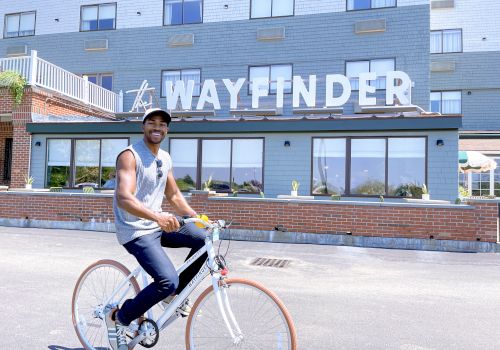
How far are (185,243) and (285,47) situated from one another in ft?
54.9

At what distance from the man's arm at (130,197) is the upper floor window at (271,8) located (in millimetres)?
17476

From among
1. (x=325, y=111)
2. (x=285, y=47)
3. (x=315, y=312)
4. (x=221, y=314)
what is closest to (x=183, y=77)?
(x=285, y=47)

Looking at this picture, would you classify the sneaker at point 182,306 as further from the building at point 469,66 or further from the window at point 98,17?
the building at point 469,66

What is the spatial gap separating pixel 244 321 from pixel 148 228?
1.05 m

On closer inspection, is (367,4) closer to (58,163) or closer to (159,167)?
(58,163)

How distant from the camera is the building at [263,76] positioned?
13.3 meters

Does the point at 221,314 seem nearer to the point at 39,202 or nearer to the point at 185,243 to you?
the point at 185,243

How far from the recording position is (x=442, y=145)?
12570 mm

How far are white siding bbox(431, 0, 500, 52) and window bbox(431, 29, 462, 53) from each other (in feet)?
0.75

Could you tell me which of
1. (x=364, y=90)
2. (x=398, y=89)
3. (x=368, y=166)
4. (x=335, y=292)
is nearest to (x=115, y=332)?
(x=335, y=292)

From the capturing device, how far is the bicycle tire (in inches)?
146

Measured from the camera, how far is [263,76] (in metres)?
18.8

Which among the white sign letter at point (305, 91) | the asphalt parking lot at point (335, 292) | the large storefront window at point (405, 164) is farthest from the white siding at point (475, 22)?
the asphalt parking lot at point (335, 292)

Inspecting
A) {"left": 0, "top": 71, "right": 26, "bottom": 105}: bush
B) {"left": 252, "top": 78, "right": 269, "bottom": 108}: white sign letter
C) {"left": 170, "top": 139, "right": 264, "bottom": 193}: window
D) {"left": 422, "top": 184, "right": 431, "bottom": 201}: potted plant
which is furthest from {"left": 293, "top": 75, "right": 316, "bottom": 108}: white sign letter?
{"left": 0, "top": 71, "right": 26, "bottom": 105}: bush
